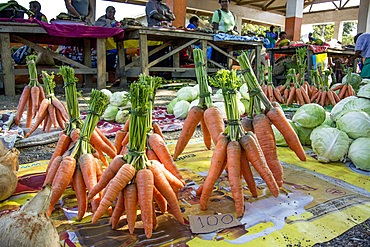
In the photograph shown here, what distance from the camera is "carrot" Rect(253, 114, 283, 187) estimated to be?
1.91 metres

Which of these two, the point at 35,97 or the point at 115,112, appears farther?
the point at 115,112

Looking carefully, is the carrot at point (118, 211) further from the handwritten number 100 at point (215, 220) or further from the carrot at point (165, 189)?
the handwritten number 100 at point (215, 220)

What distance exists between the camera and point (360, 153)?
7.64 ft

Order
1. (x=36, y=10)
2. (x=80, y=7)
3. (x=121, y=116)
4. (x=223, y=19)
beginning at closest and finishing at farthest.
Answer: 1. (x=121, y=116)
2. (x=80, y=7)
3. (x=36, y=10)
4. (x=223, y=19)

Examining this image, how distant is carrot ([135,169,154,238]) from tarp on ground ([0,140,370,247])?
0.11m

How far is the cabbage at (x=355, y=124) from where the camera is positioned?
2.54 metres

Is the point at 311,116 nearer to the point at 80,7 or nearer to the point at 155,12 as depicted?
the point at 155,12

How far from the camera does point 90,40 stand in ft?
23.5

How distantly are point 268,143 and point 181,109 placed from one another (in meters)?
2.45

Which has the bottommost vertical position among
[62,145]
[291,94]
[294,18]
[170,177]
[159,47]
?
[170,177]

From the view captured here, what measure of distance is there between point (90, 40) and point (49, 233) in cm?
697

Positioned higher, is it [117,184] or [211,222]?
[117,184]

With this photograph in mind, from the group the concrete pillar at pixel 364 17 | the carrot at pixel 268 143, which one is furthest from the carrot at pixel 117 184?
the concrete pillar at pixel 364 17

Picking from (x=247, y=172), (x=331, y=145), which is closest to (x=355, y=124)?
(x=331, y=145)
